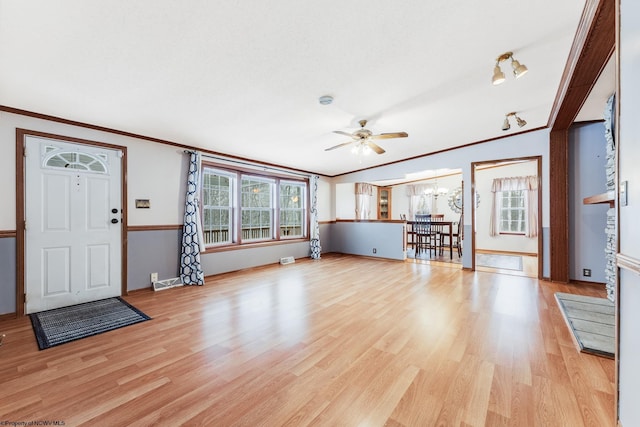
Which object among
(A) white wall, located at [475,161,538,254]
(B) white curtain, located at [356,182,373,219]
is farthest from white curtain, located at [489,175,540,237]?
(B) white curtain, located at [356,182,373,219]

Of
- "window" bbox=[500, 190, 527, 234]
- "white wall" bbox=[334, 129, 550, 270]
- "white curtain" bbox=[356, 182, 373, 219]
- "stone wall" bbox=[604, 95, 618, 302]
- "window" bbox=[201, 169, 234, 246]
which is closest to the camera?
"stone wall" bbox=[604, 95, 618, 302]

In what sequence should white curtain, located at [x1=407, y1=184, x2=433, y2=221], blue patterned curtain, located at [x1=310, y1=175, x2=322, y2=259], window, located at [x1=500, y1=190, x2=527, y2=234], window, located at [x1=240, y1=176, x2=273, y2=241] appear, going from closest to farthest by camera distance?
window, located at [x1=240, y1=176, x2=273, y2=241] < blue patterned curtain, located at [x1=310, y1=175, x2=322, y2=259] < window, located at [x1=500, y1=190, x2=527, y2=234] < white curtain, located at [x1=407, y1=184, x2=433, y2=221]

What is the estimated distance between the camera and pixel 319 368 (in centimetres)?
187

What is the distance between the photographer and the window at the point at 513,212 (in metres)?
6.95

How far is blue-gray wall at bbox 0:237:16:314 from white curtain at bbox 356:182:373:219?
21.5ft

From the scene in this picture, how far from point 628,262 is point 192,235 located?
4494 millimetres

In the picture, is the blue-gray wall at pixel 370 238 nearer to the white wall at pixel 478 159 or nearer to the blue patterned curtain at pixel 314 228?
the blue patterned curtain at pixel 314 228

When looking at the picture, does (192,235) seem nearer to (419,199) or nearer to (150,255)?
(150,255)

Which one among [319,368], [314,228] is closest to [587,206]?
[319,368]

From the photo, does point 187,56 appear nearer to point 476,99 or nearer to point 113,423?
point 113,423

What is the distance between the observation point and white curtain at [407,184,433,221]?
8.47 m

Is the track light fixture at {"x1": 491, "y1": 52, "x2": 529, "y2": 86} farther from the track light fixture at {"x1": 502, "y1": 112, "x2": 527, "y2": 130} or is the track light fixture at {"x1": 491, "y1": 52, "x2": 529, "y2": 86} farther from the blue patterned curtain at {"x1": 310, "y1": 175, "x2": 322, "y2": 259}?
the blue patterned curtain at {"x1": 310, "y1": 175, "x2": 322, "y2": 259}

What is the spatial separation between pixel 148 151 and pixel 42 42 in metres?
2.11

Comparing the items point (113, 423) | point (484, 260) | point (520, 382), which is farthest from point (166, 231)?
point (484, 260)
